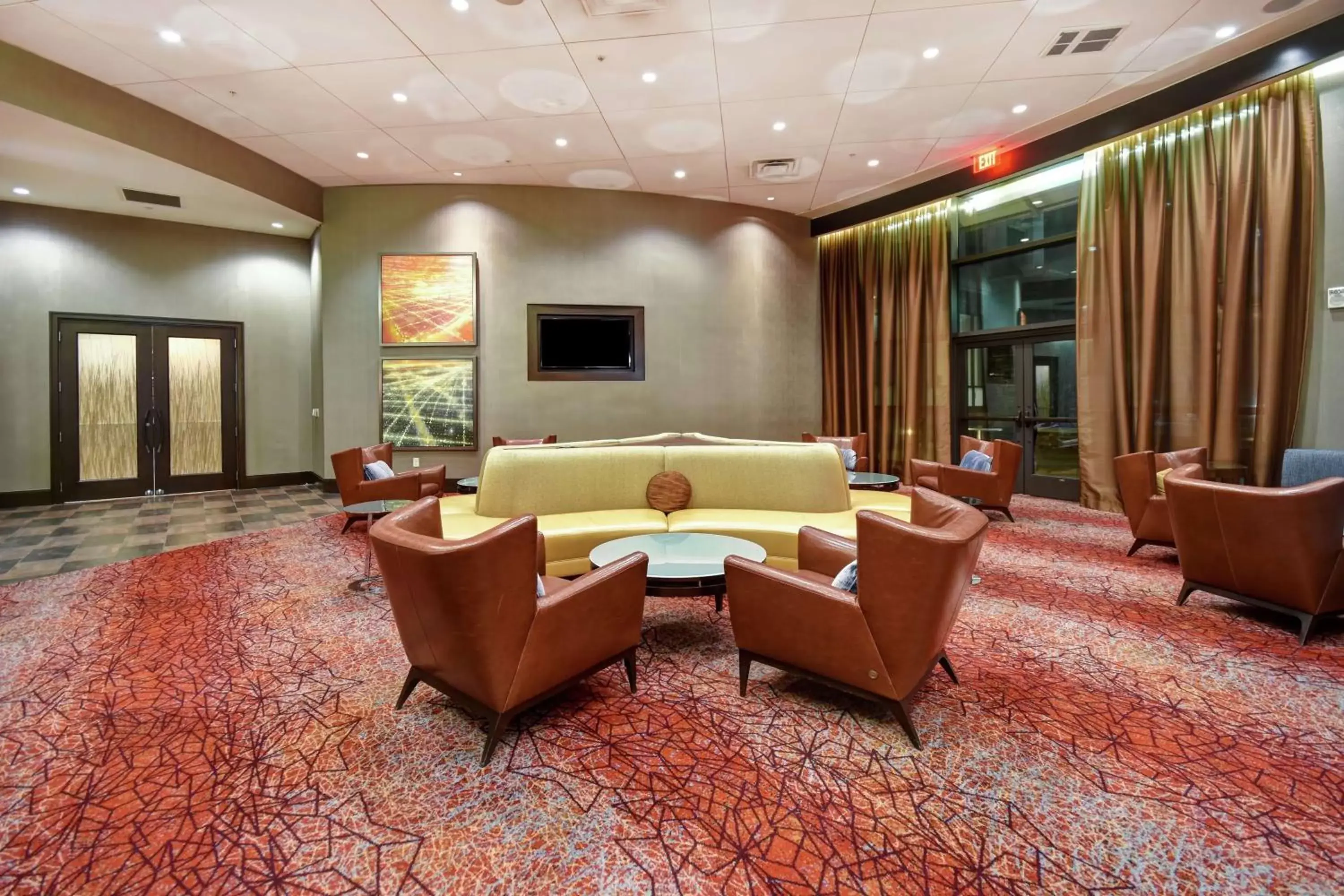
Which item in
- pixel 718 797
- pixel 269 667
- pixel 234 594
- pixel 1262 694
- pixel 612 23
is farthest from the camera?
pixel 612 23

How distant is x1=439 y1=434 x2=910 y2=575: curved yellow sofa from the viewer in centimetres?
392

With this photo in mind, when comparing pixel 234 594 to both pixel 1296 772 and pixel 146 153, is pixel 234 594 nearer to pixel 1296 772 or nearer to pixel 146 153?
pixel 146 153

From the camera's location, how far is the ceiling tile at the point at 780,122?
5.38 meters

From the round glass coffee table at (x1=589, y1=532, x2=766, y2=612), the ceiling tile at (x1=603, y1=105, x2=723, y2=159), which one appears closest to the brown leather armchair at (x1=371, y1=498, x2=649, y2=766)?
the round glass coffee table at (x1=589, y1=532, x2=766, y2=612)

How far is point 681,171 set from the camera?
703cm

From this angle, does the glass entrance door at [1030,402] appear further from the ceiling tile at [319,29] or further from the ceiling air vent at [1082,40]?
the ceiling tile at [319,29]

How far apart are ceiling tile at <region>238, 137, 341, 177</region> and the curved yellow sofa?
4951 millimetres

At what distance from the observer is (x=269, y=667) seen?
2615 millimetres

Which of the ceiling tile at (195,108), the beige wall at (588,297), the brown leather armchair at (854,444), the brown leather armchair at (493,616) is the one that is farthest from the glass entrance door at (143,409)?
the brown leather armchair at (854,444)

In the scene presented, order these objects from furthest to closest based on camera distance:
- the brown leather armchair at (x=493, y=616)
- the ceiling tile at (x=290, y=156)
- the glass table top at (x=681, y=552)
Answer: the ceiling tile at (x=290, y=156), the glass table top at (x=681, y=552), the brown leather armchair at (x=493, y=616)

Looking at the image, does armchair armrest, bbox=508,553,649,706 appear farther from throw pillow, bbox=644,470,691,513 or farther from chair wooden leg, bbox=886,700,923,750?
throw pillow, bbox=644,470,691,513

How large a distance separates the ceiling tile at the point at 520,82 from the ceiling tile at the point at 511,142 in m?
0.21

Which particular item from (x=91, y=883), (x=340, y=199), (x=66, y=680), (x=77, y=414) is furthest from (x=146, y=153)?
(x=91, y=883)

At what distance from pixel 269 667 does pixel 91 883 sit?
1280mm
